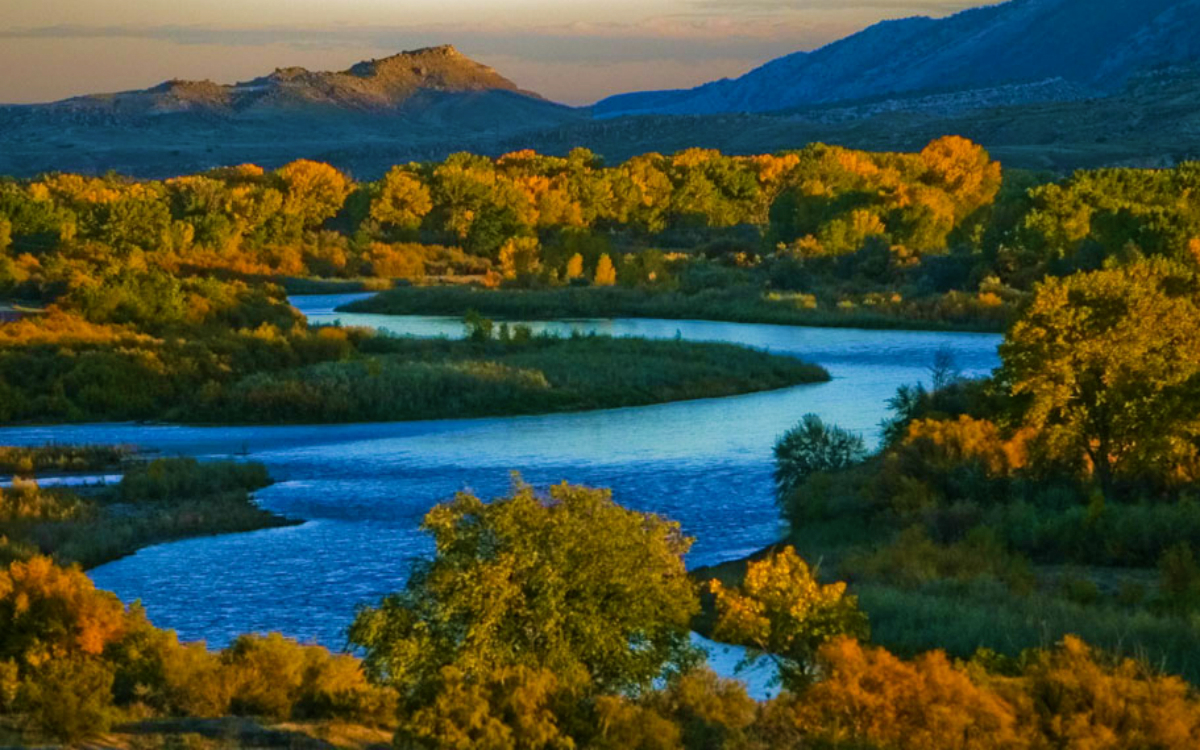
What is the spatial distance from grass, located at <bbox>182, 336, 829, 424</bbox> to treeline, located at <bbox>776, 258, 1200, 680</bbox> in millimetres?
16727

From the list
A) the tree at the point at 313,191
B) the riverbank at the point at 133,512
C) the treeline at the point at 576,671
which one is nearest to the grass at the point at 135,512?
the riverbank at the point at 133,512

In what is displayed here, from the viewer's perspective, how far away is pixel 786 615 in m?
19.0

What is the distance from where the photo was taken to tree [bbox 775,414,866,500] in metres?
35.1

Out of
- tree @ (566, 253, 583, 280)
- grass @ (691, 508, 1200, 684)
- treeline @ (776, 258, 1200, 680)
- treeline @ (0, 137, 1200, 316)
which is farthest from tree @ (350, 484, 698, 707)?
tree @ (566, 253, 583, 280)

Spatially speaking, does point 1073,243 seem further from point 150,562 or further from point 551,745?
point 551,745

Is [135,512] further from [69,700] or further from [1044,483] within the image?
[1044,483]

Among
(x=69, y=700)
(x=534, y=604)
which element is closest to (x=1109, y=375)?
(x=534, y=604)

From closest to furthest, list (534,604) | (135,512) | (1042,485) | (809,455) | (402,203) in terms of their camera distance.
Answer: (534,604) → (1042,485) → (135,512) → (809,455) → (402,203)

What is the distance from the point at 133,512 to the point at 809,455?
44.0 ft

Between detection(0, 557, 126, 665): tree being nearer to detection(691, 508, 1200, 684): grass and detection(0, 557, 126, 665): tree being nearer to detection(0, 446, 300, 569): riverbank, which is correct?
detection(0, 446, 300, 569): riverbank

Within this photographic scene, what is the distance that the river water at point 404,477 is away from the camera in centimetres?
2848

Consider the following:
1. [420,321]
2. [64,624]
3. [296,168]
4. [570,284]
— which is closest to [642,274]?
[570,284]

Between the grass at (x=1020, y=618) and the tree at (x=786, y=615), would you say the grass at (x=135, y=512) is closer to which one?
the grass at (x=1020, y=618)

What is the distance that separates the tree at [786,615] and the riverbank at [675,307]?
2190 inches
